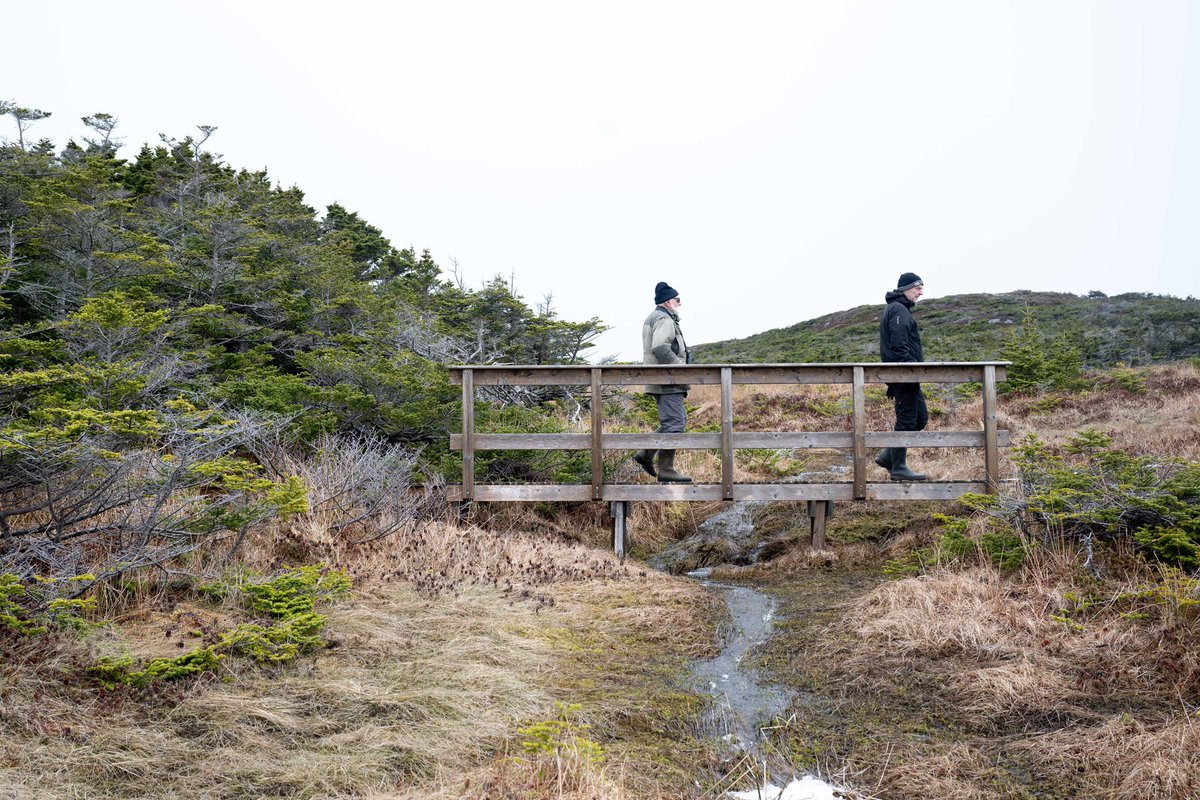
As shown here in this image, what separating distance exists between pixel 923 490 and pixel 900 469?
1.45 ft

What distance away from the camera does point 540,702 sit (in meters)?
3.56

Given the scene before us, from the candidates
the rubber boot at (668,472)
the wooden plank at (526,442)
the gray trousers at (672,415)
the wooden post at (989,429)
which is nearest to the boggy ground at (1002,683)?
the wooden post at (989,429)

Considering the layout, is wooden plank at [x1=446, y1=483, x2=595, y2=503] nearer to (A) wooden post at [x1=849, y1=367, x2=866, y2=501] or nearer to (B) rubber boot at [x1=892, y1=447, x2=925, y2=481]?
(A) wooden post at [x1=849, y1=367, x2=866, y2=501]

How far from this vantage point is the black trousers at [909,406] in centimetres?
728

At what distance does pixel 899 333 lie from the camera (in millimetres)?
7375

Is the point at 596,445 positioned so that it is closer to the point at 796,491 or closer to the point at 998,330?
the point at 796,491

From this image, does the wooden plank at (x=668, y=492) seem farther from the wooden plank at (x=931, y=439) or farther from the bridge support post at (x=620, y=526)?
the wooden plank at (x=931, y=439)

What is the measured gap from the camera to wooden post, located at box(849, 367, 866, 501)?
6.89 meters

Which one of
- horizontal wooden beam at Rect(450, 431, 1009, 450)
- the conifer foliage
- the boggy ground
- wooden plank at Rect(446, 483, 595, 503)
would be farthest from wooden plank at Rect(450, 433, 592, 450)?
the boggy ground

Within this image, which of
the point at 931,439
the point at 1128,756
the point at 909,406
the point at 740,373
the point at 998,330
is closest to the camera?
the point at 1128,756

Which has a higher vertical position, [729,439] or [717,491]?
[729,439]

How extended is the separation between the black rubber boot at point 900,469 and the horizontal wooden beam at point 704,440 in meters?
0.42

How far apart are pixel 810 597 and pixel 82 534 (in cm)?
480

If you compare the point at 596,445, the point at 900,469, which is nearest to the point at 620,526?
the point at 596,445
